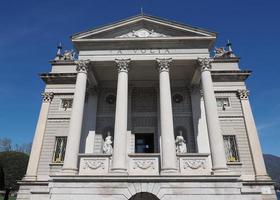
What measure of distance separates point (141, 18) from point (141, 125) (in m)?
8.46

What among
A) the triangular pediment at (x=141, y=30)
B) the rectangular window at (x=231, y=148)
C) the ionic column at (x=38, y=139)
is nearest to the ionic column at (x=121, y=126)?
the triangular pediment at (x=141, y=30)

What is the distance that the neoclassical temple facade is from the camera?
13.1 meters

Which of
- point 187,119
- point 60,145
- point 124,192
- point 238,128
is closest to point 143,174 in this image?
point 124,192

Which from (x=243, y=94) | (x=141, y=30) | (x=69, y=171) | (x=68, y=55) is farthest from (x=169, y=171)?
(x=68, y=55)

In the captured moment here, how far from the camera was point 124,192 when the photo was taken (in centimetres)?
1289

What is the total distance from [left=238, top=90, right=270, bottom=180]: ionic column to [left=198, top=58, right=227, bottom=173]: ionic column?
20.3 ft

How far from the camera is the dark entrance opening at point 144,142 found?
1947 centimetres

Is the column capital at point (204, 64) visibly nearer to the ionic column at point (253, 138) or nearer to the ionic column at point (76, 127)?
the ionic column at point (253, 138)

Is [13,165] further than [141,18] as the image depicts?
Yes

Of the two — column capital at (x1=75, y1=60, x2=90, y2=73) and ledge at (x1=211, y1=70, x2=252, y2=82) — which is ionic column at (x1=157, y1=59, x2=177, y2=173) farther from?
ledge at (x1=211, y1=70, x2=252, y2=82)

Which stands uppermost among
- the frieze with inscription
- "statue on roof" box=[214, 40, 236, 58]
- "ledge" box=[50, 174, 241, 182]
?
"statue on roof" box=[214, 40, 236, 58]

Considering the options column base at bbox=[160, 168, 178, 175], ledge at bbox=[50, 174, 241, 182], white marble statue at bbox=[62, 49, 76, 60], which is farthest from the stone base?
white marble statue at bbox=[62, 49, 76, 60]

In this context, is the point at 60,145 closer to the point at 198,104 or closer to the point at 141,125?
the point at 141,125

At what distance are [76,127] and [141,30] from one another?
28.6 ft
